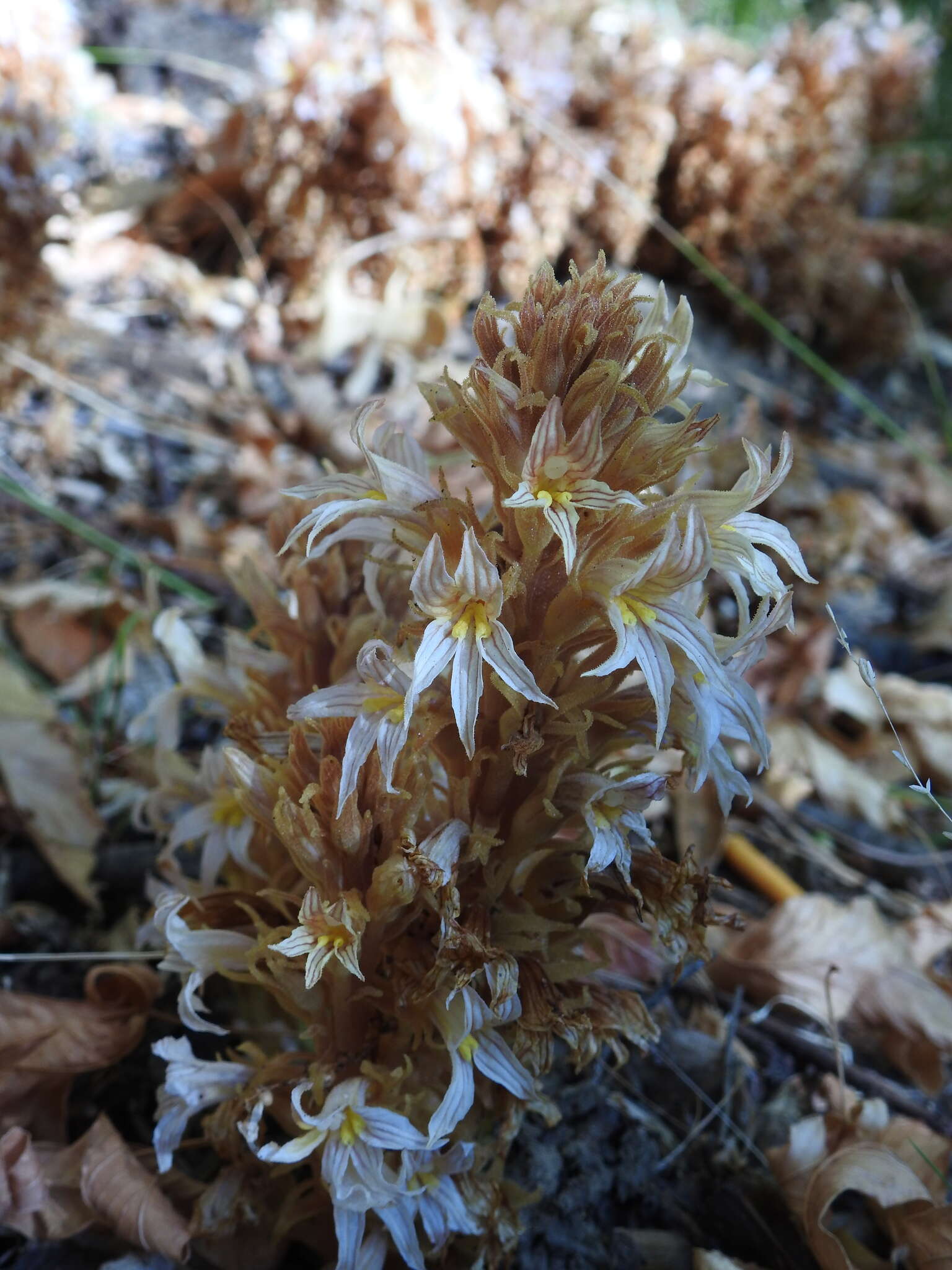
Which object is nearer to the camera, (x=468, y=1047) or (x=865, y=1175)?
(x=468, y=1047)

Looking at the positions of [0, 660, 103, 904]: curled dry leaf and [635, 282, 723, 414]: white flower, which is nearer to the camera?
[635, 282, 723, 414]: white flower

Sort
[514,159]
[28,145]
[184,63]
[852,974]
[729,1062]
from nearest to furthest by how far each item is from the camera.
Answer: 1. [729,1062]
2. [852,974]
3. [28,145]
4. [514,159]
5. [184,63]

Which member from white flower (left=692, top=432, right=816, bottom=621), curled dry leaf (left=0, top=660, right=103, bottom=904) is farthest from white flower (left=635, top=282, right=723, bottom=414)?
curled dry leaf (left=0, top=660, right=103, bottom=904)

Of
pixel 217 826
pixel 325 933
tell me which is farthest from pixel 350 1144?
pixel 217 826

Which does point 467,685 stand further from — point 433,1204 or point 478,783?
point 433,1204

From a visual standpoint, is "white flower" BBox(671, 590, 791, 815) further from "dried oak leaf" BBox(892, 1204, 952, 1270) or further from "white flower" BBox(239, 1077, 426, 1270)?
"dried oak leaf" BBox(892, 1204, 952, 1270)

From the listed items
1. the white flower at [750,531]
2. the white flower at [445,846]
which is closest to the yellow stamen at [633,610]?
the white flower at [750,531]

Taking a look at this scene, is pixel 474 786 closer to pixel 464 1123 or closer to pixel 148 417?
pixel 464 1123
